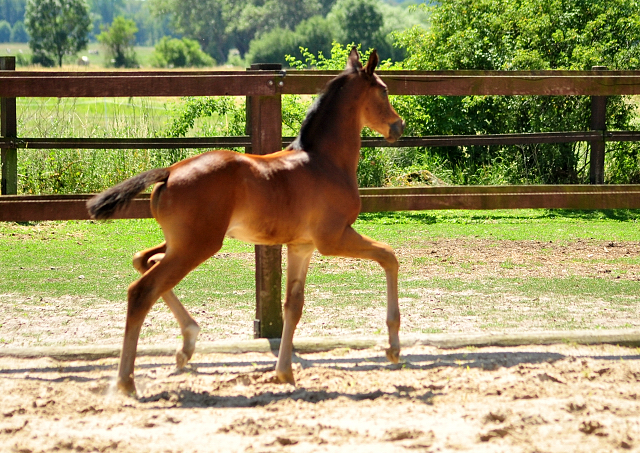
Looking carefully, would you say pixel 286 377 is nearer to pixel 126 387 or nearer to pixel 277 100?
pixel 126 387

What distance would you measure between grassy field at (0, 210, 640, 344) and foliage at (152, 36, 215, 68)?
88.7 m

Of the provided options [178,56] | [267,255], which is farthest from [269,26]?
[267,255]

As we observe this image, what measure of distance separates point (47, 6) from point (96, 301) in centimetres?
10217

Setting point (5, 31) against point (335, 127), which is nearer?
point (335, 127)

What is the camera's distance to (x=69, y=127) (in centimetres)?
1258

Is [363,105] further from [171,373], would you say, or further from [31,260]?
[31,260]

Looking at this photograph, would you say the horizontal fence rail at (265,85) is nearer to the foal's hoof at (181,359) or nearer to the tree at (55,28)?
the foal's hoof at (181,359)

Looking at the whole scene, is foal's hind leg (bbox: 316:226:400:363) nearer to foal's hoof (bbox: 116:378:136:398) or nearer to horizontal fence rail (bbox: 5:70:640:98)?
horizontal fence rail (bbox: 5:70:640:98)

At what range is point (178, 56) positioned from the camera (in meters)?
96.0

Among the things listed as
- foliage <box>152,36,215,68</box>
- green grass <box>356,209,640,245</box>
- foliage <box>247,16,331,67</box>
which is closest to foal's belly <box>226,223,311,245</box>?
green grass <box>356,209,640,245</box>

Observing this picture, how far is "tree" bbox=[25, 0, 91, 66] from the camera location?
9294 cm

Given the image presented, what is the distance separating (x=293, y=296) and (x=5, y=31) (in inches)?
8449

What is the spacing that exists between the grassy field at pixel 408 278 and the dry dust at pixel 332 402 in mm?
692

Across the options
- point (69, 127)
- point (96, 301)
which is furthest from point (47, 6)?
point (96, 301)
